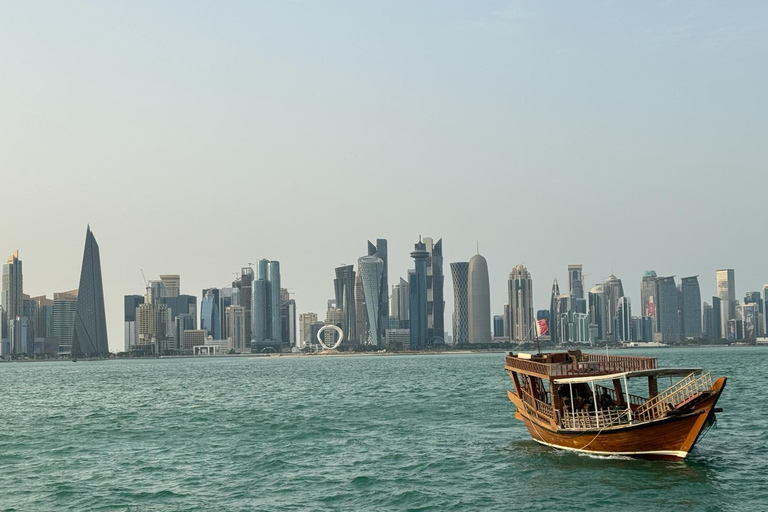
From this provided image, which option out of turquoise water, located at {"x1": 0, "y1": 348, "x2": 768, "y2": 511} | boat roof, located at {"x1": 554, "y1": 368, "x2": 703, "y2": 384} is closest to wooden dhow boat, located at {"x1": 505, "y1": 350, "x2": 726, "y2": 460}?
boat roof, located at {"x1": 554, "y1": 368, "x2": 703, "y2": 384}

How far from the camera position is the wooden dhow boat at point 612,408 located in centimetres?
3781

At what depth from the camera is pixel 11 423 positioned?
230 ft

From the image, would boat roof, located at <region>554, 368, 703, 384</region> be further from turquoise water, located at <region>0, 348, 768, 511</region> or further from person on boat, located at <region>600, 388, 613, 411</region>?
person on boat, located at <region>600, 388, 613, 411</region>

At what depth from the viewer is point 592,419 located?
42.1 metres

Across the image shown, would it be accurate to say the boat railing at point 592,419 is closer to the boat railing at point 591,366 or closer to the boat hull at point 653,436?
A: the boat hull at point 653,436

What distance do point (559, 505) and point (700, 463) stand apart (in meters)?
9.95

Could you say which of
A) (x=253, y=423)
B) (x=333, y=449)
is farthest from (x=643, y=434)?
(x=253, y=423)

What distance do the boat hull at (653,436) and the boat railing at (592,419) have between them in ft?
1.97

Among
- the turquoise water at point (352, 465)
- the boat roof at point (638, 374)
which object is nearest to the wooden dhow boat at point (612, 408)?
the boat roof at point (638, 374)

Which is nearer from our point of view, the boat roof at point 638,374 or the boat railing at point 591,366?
the boat roof at point 638,374

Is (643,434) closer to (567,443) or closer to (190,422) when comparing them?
(567,443)

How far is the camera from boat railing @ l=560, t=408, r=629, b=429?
4066 cm

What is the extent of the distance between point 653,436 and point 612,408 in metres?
6.94

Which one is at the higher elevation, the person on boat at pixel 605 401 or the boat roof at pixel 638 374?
the boat roof at pixel 638 374
